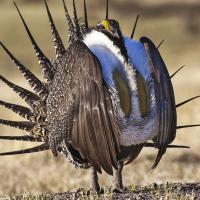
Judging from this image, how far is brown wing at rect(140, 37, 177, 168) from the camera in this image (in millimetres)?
5730

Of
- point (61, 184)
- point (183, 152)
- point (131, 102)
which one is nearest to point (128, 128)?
point (131, 102)

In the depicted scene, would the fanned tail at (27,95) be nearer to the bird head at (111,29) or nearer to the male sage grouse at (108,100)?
the male sage grouse at (108,100)

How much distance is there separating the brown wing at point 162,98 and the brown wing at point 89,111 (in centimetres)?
39

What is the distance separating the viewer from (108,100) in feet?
17.8

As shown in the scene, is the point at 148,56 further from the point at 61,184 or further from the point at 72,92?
the point at 61,184

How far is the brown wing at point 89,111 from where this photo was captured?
543 cm

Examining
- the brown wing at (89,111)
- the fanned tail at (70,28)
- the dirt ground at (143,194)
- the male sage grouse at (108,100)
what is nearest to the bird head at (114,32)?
the male sage grouse at (108,100)

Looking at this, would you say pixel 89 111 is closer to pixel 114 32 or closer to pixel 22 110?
pixel 114 32

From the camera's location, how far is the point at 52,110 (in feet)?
19.9

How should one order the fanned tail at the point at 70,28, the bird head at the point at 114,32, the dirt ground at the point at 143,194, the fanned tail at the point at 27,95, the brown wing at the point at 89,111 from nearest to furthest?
the brown wing at the point at 89,111, the bird head at the point at 114,32, the dirt ground at the point at 143,194, the fanned tail at the point at 70,28, the fanned tail at the point at 27,95

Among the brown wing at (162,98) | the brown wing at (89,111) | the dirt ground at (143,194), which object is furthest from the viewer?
the dirt ground at (143,194)

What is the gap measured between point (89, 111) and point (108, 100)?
0.43 ft

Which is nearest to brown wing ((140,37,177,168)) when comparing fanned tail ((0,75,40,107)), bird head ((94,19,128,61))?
bird head ((94,19,128,61))

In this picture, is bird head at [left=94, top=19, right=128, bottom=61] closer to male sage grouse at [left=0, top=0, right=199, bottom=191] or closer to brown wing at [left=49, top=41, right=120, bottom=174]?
male sage grouse at [left=0, top=0, right=199, bottom=191]
